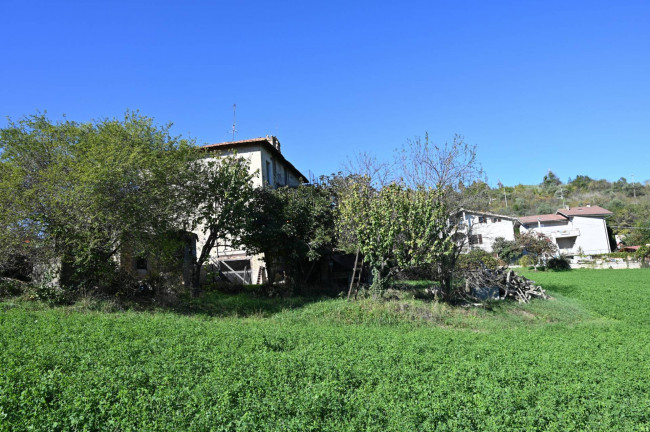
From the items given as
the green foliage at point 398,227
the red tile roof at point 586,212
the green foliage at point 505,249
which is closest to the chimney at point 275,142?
the green foliage at point 398,227

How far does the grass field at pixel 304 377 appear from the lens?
5539 mm

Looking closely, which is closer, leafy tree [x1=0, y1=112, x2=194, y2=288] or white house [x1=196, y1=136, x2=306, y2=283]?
leafy tree [x1=0, y1=112, x2=194, y2=288]

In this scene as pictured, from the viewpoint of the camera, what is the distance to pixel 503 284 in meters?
20.2

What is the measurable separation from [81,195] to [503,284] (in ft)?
60.1

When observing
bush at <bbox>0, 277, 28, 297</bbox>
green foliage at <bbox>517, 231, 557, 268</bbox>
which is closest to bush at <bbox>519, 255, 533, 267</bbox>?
green foliage at <bbox>517, 231, 557, 268</bbox>

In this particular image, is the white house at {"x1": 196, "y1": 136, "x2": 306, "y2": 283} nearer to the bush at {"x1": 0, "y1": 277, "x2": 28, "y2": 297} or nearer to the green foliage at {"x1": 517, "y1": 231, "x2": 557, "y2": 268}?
the bush at {"x1": 0, "y1": 277, "x2": 28, "y2": 297}

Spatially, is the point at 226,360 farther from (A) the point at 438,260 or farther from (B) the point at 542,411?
(A) the point at 438,260

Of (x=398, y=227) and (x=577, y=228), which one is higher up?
(x=577, y=228)

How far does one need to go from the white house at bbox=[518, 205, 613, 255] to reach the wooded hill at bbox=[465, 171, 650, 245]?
114 inches

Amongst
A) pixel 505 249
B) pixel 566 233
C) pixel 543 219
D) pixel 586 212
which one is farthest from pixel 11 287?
pixel 586 212

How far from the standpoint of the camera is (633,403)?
20.6 feet

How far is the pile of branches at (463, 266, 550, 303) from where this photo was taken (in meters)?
19.3

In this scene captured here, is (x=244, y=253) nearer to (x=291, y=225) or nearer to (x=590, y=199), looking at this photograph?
(x=291, y=225)

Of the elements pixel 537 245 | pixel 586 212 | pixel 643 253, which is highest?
Answer: pixel 586 212
